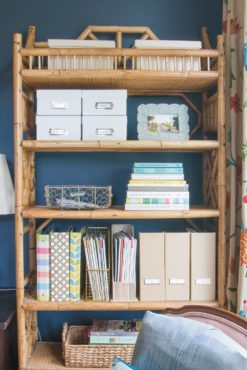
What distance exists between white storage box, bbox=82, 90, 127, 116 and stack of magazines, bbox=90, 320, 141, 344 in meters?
1.11

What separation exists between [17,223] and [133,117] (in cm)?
88

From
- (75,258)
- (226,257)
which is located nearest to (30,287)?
(75,258)

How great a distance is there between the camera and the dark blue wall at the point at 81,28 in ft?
7.59

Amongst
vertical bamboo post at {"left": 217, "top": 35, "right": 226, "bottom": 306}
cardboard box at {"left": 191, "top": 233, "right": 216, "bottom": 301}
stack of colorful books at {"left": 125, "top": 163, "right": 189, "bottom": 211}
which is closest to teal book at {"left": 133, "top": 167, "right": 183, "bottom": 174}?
stack of colorful books at {"left": 125, "top": 163, "right": 189, "bottom": 211}

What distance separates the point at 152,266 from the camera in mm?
2018

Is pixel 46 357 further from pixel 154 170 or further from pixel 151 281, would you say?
pixel 154 170

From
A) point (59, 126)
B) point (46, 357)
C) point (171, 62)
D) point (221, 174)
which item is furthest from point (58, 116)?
point (46, 357)

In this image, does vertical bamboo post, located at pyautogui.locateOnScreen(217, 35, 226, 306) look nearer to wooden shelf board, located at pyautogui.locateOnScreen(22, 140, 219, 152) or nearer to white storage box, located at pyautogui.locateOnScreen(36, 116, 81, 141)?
wooden shelf board, located at pyautogui.locateOnScreen(22, 140, 219, 152)

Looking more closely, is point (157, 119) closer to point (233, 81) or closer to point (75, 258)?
point (233, 81)

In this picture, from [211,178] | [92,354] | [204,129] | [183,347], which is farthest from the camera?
[204,129]

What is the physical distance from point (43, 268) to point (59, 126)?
0.70 meters

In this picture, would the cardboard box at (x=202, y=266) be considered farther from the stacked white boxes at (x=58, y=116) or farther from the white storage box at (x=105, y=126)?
the stacked white boxes at (x=58, y=116)

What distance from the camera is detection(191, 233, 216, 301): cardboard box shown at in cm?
202

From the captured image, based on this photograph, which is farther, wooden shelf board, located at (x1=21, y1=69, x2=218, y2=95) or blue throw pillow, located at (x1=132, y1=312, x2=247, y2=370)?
wooden shelf board, located at (x1=21, y1=69, x2=218, y2=95)
